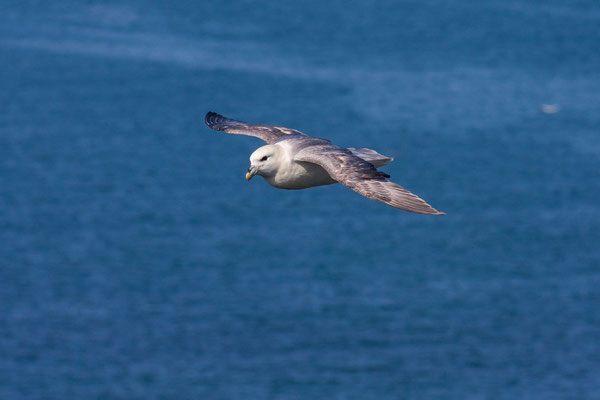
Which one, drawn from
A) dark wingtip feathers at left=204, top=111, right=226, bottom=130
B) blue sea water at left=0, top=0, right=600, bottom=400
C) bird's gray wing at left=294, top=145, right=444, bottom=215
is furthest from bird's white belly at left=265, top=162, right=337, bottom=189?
blue sea water at left=0, top=0, right=600, bottom=400

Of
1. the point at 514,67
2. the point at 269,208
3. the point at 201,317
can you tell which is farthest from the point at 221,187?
the point at 514,67

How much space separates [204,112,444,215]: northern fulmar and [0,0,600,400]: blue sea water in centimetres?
10815

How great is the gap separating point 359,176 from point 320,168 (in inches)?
53.2

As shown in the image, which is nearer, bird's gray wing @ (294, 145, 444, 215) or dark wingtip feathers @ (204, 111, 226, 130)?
bird's gray wing @ (294, 145, 444, 215)

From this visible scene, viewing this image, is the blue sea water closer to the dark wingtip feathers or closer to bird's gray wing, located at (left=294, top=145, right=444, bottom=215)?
the dark wingtip feathers

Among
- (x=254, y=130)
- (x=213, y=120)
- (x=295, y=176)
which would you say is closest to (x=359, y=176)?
(x=295, y=176)

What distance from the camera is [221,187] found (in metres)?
142

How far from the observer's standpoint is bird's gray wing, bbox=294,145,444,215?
15570mm

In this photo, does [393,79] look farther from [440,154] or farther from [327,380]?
[327,380]

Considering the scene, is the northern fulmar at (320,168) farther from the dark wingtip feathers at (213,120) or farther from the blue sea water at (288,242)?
the blue sea water at (288,242)

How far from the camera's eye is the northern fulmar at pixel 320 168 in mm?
16109

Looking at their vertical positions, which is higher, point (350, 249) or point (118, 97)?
point (118, 97)

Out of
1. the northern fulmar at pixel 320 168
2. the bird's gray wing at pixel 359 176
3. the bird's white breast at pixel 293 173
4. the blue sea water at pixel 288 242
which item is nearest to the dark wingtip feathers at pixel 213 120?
the northern fulmar at pixel 320 168

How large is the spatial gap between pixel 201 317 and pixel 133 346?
10470 millimetres
